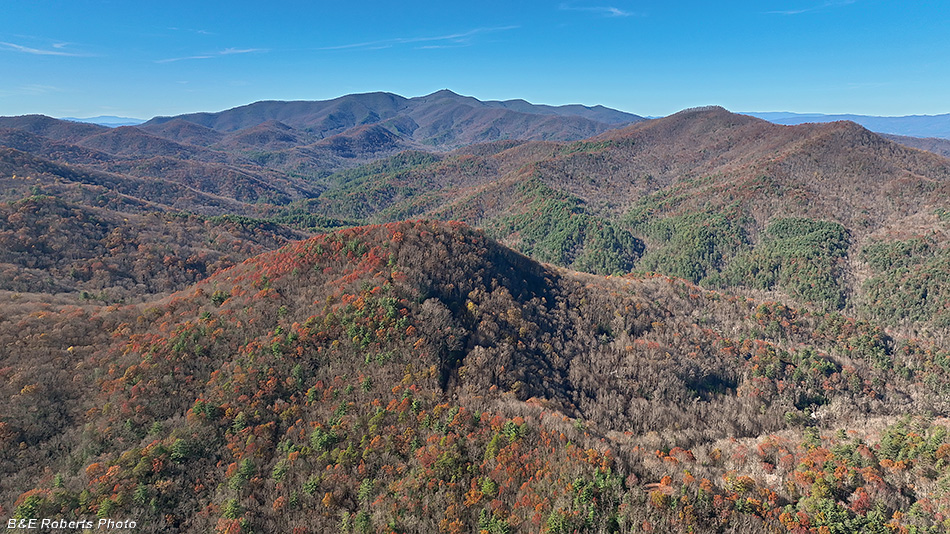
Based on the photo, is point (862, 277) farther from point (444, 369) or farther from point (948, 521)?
point (444, 369)

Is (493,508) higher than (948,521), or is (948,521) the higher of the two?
(948,521)

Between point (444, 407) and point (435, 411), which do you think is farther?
point (444, 407)

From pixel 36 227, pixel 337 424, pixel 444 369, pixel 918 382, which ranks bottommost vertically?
pixel 918 382

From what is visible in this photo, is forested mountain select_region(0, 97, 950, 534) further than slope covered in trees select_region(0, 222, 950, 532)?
Yes

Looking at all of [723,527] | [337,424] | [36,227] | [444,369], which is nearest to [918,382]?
[723,527]

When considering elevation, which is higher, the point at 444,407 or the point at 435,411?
the point at 444,407

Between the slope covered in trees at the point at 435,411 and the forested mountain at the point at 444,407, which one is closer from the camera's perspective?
the slope covered in trees at the point at 435,411

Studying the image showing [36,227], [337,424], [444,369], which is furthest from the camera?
[36,227]

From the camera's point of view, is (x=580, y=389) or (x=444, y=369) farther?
(x=580, y=389)
